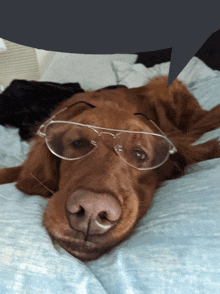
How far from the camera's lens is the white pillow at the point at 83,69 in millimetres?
1181

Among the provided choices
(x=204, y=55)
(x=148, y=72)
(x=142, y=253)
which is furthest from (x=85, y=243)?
(x=204, y=55)

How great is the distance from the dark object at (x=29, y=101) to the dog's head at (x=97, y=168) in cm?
8

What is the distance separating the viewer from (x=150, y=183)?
86cm

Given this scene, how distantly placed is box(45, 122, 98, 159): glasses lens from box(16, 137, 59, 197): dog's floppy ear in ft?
0.22

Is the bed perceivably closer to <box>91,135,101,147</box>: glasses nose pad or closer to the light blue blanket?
the light blue blanket

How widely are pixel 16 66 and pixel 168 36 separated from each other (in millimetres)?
913

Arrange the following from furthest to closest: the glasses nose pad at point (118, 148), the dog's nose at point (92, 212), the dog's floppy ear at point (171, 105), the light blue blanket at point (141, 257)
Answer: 1. the dog's floppy ear at point (171, 105)
2. the glasses nose pad at point (118, 148)
3. the dog's nose at point (92, 212)
4. the light blue blanket at point (141, 257)

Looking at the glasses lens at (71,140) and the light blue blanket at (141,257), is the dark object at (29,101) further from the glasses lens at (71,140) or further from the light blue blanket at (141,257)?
the light blue blanket at (141,257)

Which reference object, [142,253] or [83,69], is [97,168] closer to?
[142,253]

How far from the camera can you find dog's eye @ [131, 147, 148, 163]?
2.87ft

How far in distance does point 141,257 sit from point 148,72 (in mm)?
927

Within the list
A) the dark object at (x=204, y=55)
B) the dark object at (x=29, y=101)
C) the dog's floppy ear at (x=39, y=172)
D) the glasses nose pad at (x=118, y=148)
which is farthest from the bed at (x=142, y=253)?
the dark object at (x=204, y=55)

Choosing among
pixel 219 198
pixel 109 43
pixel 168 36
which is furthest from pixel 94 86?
pixel 219 198

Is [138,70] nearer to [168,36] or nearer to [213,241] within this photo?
[168,36]
